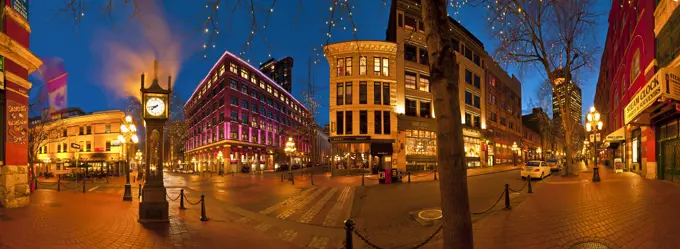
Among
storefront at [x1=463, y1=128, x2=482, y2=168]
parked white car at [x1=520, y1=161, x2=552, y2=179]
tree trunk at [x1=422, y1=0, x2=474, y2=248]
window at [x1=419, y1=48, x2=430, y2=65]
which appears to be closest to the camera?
tree trunk at [x1=422, y1=0, x2=474, y2=248]

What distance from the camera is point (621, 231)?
6.39 metres

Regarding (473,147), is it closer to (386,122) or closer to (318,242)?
(386,122)

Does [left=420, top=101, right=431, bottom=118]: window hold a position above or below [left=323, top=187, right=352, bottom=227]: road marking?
above

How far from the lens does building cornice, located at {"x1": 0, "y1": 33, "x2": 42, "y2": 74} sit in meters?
10.9

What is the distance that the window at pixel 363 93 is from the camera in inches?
1337

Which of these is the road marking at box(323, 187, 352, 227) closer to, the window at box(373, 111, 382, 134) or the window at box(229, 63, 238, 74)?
the window at box(373, 111, 382, 134)

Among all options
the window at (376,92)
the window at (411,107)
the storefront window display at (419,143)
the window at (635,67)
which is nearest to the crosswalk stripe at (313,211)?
the window at (635,67)

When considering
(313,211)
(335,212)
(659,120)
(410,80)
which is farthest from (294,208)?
(410,80)

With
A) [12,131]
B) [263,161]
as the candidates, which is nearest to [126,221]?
[12,131]

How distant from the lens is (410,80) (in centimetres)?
3578

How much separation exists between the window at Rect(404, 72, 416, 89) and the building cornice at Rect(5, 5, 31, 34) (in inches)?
1172

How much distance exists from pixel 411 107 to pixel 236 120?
33746 mm

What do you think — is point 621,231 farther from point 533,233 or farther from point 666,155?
point 666,155

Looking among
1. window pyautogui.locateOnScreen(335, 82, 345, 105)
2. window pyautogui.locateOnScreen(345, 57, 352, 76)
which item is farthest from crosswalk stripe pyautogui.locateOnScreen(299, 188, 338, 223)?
window pyautogui.locateOnScreen(345, 57, 352, 76)
